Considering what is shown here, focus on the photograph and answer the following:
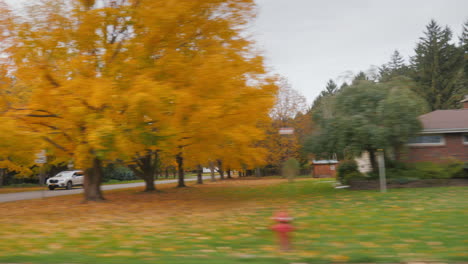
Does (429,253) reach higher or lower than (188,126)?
lower

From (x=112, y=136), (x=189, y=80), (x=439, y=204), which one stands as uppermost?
(x=189, y=80)

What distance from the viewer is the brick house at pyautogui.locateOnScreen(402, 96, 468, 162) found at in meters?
19.3

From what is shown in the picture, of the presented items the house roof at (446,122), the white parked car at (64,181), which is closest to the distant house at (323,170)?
the house roof at (446,122)

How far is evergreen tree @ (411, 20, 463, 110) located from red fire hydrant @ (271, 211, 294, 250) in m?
56.9

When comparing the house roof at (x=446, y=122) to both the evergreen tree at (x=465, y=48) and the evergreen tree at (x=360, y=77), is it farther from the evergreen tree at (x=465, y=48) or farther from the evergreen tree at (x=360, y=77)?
the evergreen tree at (x=465, y=48)

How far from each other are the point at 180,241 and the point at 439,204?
333 inches

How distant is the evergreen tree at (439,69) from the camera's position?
5572 cm

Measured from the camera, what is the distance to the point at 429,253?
5621 millimetres

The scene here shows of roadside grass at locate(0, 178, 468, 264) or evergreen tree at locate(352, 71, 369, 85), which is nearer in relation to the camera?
roadside grass at locate(0, 178, 468, 264)

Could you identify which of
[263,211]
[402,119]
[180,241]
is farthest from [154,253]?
[402,119]

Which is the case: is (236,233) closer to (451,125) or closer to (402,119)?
(402,119)

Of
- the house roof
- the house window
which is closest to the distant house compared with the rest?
the house roof

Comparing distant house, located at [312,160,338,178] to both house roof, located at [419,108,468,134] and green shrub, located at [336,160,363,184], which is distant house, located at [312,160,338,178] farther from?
green shrub, located at [336,160,363,184]

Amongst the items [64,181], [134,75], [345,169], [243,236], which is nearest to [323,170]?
[345,169]
